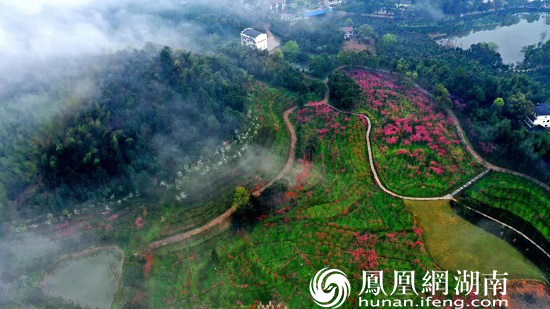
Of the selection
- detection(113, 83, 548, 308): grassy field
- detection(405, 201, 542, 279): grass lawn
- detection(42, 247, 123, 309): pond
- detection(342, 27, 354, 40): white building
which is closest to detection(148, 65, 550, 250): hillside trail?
detection(113, 83, 548, 308): grassy field

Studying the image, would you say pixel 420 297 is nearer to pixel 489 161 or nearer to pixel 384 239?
pixel 384 239

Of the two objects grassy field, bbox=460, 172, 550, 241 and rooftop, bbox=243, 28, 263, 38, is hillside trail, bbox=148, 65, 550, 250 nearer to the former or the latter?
grassy field, bbox=460, 172, 550, 241

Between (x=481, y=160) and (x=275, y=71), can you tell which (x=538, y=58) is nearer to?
(x=481, y=160)

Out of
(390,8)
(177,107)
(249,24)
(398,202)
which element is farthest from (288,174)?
(390,8)

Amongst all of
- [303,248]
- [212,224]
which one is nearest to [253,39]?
[212,224]

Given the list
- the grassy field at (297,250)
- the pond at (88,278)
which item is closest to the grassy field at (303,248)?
the grassy field at (297,250)

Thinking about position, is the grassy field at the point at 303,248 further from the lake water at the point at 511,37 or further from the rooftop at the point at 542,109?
the lake water at the point at 511,37
